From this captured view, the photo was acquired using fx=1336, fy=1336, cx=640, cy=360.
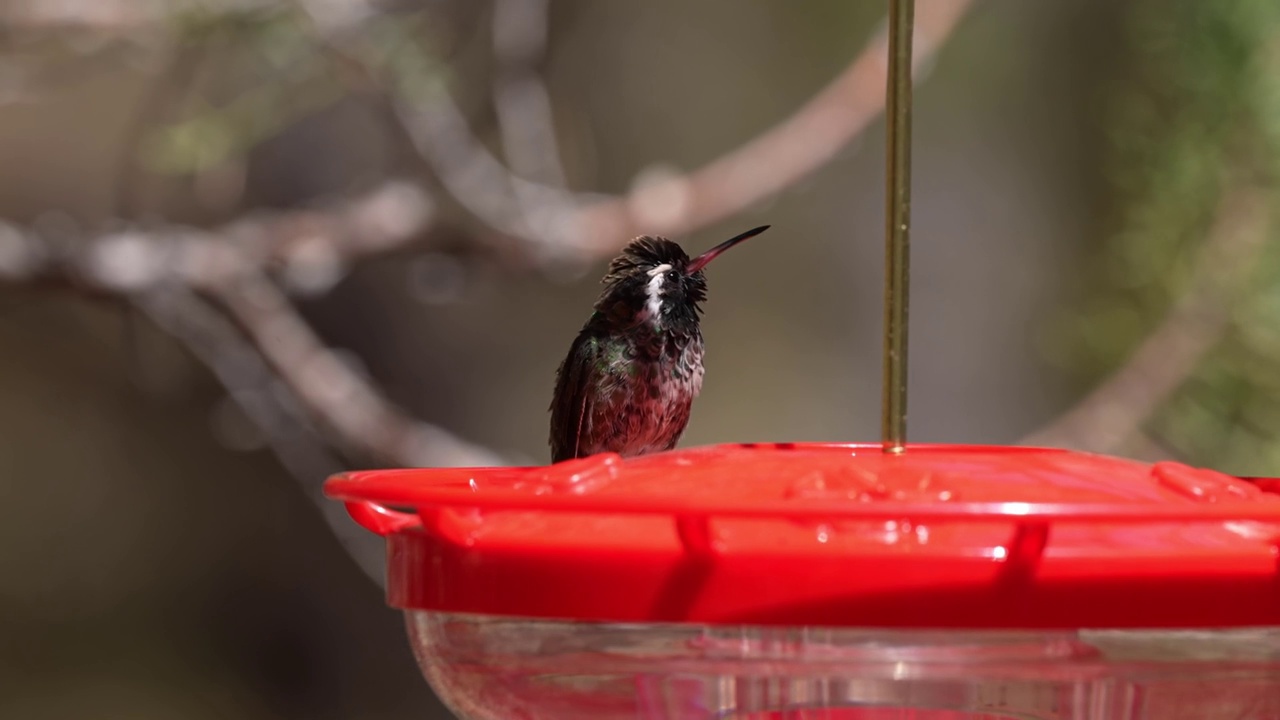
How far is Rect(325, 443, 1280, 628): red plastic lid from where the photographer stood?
1.83 feet

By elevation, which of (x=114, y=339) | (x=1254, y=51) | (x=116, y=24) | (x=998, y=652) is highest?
(x=116, y=24)

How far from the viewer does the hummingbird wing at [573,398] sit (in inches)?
72.6

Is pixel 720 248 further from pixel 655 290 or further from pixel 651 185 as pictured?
pixel 651 185

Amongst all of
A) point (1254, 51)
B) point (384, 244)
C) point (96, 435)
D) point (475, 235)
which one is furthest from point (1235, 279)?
point (96, 435)

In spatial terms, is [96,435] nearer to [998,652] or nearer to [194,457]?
[194,457]

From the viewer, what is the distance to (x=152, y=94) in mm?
2645

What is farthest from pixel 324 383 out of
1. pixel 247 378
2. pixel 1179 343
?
A: pixel 1179 343

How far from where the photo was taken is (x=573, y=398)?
1845 millimetres

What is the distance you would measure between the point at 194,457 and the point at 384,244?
588 mm

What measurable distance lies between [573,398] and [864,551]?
129 cm

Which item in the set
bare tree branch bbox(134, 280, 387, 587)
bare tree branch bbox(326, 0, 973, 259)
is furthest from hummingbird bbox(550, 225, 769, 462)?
bare tree branch bbox(134, 280, 387, 587)

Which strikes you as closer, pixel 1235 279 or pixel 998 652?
pixel 998 652

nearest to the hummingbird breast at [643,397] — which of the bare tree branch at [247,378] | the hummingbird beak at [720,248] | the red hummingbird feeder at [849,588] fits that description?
the hummingbird beak at [720,248]

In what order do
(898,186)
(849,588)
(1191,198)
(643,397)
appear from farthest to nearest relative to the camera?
(1191,198) < (643,397) < (898,186) < (849,588)
